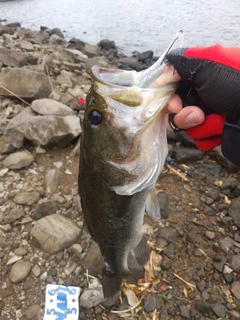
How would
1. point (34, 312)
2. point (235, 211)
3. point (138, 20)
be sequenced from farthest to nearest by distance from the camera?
point (138, 20) → point (235, 211) → point (34, 312)

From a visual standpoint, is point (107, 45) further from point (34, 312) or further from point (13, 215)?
point (34, 312)

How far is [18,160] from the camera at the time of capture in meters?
4.48

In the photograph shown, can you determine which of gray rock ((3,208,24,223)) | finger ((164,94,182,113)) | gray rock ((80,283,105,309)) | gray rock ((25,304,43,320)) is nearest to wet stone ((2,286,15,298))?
gray rock ((25,304,43,320))

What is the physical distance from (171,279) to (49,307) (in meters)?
1.28

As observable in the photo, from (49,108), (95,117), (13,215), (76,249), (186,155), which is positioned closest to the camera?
(95,117)

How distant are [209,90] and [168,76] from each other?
0.81 ft

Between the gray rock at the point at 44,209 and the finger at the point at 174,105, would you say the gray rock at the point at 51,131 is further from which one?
the finger at the point at 174,105

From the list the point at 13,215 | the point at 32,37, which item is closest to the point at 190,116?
the point at 13,215

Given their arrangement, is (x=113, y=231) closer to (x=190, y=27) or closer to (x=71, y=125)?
(x=71, y=125)

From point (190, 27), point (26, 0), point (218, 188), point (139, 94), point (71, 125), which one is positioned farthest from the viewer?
point (26, 0)

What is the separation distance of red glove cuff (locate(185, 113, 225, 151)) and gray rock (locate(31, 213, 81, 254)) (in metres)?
2.09

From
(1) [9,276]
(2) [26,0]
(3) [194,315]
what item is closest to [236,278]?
(3) [194,315]

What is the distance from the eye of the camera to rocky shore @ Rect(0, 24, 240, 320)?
310 cm

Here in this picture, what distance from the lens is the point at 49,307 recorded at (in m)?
3.00
